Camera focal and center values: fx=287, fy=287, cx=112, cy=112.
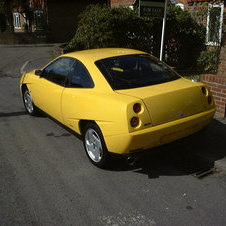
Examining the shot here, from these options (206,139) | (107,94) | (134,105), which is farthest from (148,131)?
(206,139)

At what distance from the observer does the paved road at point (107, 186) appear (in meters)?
2.98

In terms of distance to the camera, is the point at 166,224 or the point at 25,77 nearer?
the point at 166,224

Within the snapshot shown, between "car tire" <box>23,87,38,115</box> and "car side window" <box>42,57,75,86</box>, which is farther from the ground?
"car side window" <box>42,57,75,86</box>

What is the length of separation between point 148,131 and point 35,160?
6.18 feet

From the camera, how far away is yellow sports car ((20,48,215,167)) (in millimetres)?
3371

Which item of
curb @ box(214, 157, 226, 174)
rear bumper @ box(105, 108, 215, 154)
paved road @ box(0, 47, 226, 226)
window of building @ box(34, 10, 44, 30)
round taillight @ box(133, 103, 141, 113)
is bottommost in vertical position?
paved road @ box(0, 47, 226, 226)

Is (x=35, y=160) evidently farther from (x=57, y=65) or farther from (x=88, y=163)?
(x=57, y=65)

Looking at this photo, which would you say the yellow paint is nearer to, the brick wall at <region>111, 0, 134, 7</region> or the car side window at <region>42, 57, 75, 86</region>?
the car side window at <region>42, 57, 75, 86</region>

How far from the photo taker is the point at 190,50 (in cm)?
1059

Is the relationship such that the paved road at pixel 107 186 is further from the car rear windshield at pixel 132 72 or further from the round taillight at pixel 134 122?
the car rear windshield at pixel 132 72

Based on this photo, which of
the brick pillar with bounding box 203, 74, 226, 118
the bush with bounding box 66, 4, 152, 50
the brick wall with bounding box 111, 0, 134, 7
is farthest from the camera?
the brick wall with bounding box 111, 0, 134, 7

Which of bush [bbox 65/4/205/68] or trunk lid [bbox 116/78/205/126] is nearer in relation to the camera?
trunk lid [bbox 116/78/205/126]

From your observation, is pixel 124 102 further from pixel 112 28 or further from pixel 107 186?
pixel 112 28

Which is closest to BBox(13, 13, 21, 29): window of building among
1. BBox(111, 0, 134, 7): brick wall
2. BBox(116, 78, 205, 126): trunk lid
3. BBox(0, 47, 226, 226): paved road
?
BBox(111, 0, 134, 7): brick wall
